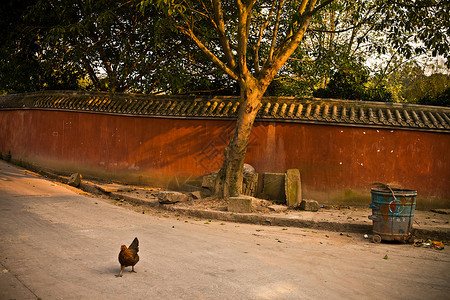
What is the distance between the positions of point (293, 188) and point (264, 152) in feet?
4.85

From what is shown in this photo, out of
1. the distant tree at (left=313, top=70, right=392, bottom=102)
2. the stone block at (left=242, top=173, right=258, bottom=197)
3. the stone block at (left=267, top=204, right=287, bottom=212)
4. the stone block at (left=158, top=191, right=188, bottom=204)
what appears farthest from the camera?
the distant tree at (left=313, top=70, right=392, bottom=102)

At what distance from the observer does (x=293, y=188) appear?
36.6 ft

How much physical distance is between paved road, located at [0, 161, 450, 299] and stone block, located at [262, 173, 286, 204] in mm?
2402

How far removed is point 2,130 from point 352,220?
52.2 ft

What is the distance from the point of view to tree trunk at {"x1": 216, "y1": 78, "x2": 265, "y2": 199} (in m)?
10.8

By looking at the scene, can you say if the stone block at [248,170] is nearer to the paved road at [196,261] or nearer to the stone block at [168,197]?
the stone block at [168,197]

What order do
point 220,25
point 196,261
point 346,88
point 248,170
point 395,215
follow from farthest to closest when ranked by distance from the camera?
point 346,88 → point 248,170 → point 220,25 → point 395,215 → point 196,261

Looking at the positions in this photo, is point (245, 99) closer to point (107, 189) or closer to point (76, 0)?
point (107, 189)

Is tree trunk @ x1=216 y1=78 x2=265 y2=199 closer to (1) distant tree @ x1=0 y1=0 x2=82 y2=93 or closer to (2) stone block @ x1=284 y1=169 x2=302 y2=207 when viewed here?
(2) stone block @ x1=284 y1=169 x2=302 y2=207

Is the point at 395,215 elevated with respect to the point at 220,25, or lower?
lower

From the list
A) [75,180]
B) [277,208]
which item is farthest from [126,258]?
[75,180]

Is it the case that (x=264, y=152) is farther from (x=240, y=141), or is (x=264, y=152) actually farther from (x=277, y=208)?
(x=277, y=208)

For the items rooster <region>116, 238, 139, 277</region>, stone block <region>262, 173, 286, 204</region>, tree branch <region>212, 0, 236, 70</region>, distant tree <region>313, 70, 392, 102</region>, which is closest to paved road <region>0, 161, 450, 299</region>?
rooster <region>116, 238, 139, 277</region>

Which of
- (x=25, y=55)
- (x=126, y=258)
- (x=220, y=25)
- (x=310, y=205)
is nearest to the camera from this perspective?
(x=126, y=258)
